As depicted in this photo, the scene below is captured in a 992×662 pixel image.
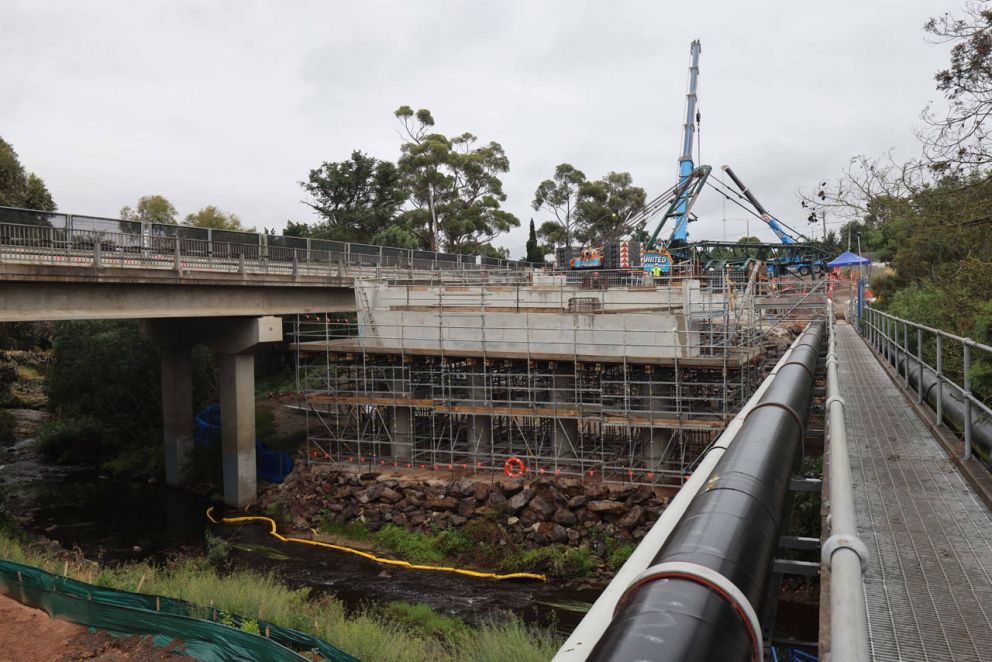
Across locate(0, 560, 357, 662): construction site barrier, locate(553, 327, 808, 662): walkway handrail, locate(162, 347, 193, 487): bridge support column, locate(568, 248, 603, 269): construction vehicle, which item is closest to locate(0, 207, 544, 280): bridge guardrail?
locate(162, 347, 193, 487): bridge support column

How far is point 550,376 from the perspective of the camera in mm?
21000

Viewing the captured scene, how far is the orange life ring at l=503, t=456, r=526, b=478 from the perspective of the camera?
19539mm

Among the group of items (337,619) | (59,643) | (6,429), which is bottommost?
(337,619)

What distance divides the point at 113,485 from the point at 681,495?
26.5 metres

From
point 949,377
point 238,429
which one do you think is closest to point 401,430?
point 238,429

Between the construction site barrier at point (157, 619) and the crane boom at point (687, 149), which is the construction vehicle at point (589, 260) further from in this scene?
the construction site barrier at point (157, 619)

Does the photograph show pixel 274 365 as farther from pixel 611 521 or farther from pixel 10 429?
pixel 611 521

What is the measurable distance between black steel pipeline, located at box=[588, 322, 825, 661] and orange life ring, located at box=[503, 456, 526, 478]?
49.7 ft

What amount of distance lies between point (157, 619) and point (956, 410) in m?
10.9

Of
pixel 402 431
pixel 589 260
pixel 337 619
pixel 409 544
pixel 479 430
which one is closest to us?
pixel 337 619

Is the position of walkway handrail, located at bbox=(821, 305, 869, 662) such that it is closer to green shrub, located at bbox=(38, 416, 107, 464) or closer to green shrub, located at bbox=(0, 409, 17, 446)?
green shrub, located at bbox=(38, 416, 107, 464)

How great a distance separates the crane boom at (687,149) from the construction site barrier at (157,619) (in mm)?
43154

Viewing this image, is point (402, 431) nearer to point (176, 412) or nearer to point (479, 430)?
point (479, 430)

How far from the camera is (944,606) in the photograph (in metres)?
3.90
